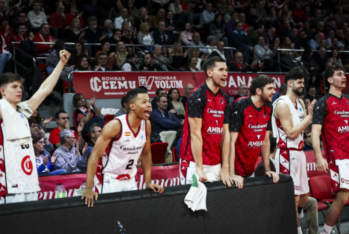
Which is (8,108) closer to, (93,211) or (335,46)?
(93,211)

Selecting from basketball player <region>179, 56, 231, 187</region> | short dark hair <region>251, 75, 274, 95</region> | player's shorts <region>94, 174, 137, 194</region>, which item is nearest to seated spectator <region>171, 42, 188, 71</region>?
short dark hair <region>251, 75, 274, 95</region>

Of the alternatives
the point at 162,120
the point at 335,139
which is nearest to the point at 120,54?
the point at 162,120

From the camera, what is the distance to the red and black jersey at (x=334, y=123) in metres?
6.04

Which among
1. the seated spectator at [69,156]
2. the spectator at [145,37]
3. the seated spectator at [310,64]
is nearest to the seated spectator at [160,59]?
the spectator at [145,37]

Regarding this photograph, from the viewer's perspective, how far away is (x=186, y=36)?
14.1 m

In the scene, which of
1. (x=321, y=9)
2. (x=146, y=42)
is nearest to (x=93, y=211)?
(x=146, y=42)

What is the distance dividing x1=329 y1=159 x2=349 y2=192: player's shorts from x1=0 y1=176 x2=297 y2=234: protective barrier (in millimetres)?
1598

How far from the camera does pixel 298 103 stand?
631cm

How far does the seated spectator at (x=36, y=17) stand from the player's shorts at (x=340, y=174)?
8.57m

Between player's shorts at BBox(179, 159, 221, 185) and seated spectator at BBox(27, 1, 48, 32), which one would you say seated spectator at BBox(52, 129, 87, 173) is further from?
→ seated spectator at BBox(27, 1, 48, 32)

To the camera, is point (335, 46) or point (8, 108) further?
point (335, 46)

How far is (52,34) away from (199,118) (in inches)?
314

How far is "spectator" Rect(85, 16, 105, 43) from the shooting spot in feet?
39.9

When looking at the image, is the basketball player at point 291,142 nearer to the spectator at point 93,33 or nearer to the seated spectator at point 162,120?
the seated spectator at point 162,120
